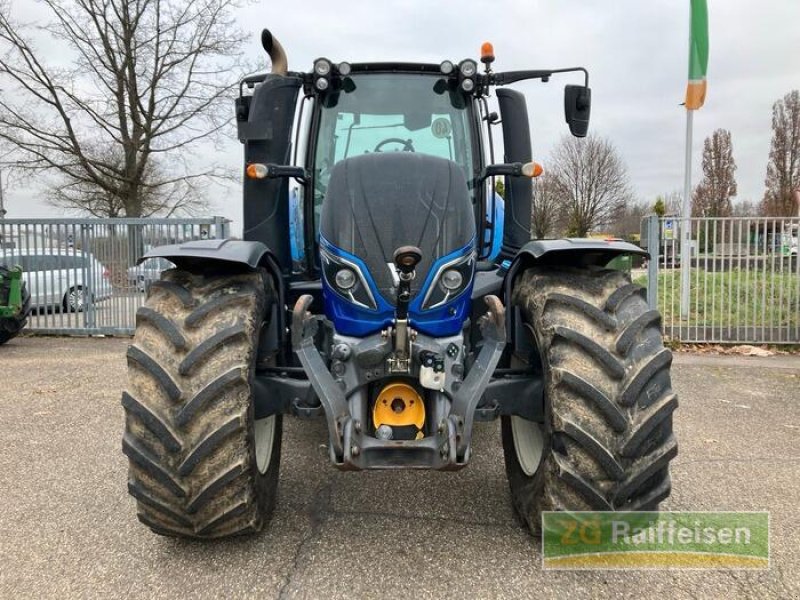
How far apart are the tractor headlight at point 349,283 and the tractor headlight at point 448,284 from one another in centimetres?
24

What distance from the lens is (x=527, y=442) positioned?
289 cm

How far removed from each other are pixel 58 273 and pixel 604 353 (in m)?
9.43

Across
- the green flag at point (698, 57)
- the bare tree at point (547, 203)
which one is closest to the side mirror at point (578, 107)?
the green flag at point (698, 57)

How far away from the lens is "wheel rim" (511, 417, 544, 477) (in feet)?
9.16

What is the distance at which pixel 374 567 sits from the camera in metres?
2.44

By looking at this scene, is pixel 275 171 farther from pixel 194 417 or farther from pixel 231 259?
pixel 194 417

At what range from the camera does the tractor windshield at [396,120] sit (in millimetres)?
3594

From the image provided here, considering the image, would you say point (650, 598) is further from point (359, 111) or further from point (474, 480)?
point (359, 111)

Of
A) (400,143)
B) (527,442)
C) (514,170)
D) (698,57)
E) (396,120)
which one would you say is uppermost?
(698,57)

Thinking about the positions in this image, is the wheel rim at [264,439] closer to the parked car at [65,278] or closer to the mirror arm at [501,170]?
the mirror arm at [501,170]

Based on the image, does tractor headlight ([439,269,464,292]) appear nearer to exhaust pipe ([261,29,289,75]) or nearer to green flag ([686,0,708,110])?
exhaust pipe ([261,29,289,75])

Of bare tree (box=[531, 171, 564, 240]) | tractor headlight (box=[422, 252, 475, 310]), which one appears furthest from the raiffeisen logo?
bare tree (box=[531, 171, 564, 240])

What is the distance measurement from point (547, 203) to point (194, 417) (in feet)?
103

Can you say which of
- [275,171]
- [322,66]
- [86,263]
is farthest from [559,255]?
[86,263]
